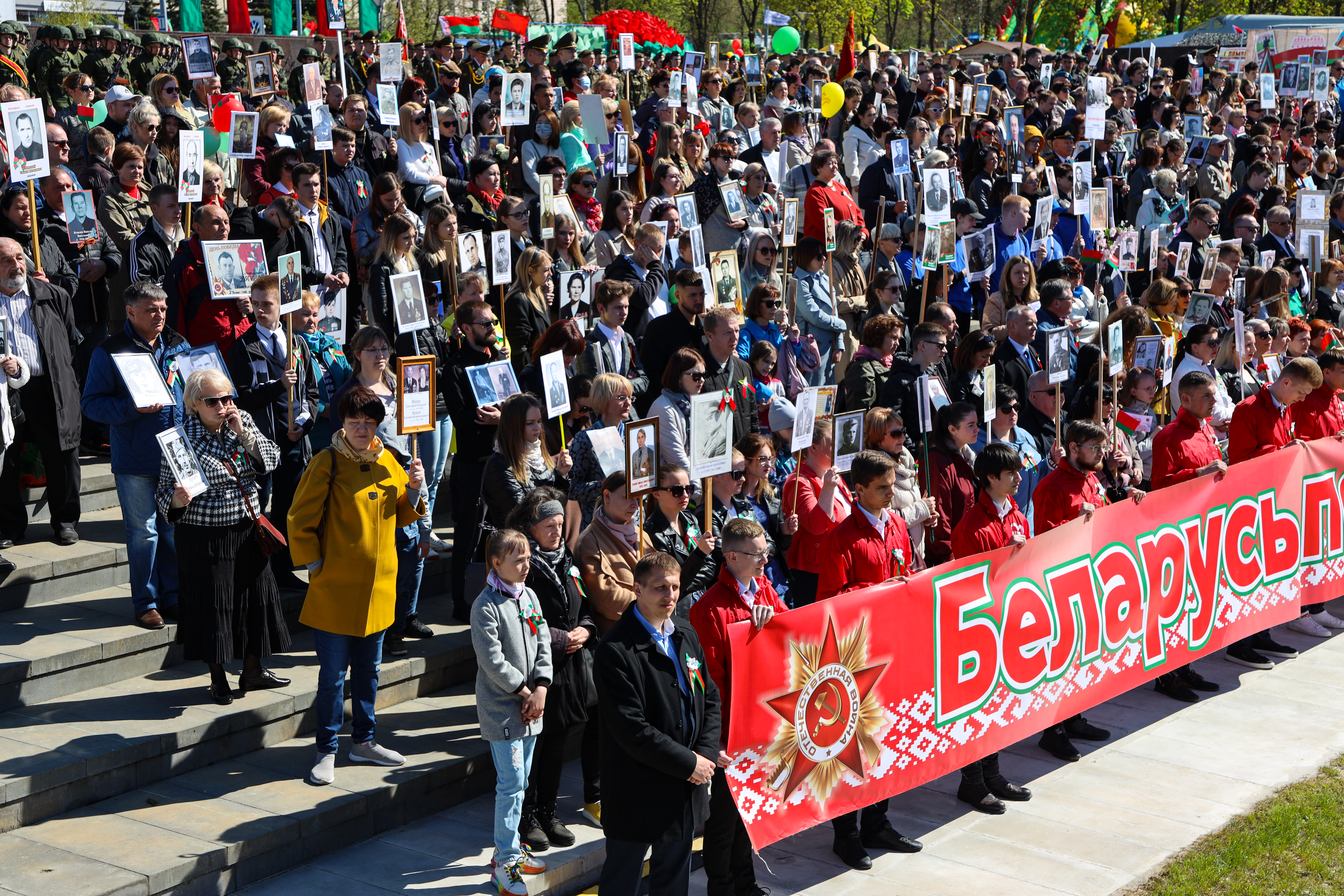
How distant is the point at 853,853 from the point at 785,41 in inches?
1010

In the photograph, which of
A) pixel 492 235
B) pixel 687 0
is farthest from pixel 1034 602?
pixel 687 0

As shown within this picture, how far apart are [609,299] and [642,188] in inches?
213

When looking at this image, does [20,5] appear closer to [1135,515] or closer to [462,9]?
[462,9]

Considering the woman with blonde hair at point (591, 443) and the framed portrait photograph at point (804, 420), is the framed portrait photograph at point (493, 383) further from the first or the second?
the framed portrait photograph at point (804, 420)

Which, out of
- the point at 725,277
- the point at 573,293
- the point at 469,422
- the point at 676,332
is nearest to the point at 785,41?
the point at 725,277

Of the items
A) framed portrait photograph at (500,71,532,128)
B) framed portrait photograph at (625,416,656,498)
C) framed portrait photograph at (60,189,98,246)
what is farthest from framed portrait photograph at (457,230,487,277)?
framed portrait photograph at (500,71,532,128)

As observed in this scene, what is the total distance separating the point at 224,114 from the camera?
528 inches

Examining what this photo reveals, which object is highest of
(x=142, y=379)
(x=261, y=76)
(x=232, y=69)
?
(x=232, y=69)

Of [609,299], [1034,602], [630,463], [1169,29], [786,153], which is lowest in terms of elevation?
[1034,602]

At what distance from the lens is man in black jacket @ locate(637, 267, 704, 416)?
10.0 m

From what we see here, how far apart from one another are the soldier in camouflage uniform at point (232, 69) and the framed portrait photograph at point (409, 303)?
31.9ft

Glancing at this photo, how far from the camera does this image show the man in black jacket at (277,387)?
8688 mm

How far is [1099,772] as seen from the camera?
28.8 ft

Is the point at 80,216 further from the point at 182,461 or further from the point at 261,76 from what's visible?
the point at 261,76
